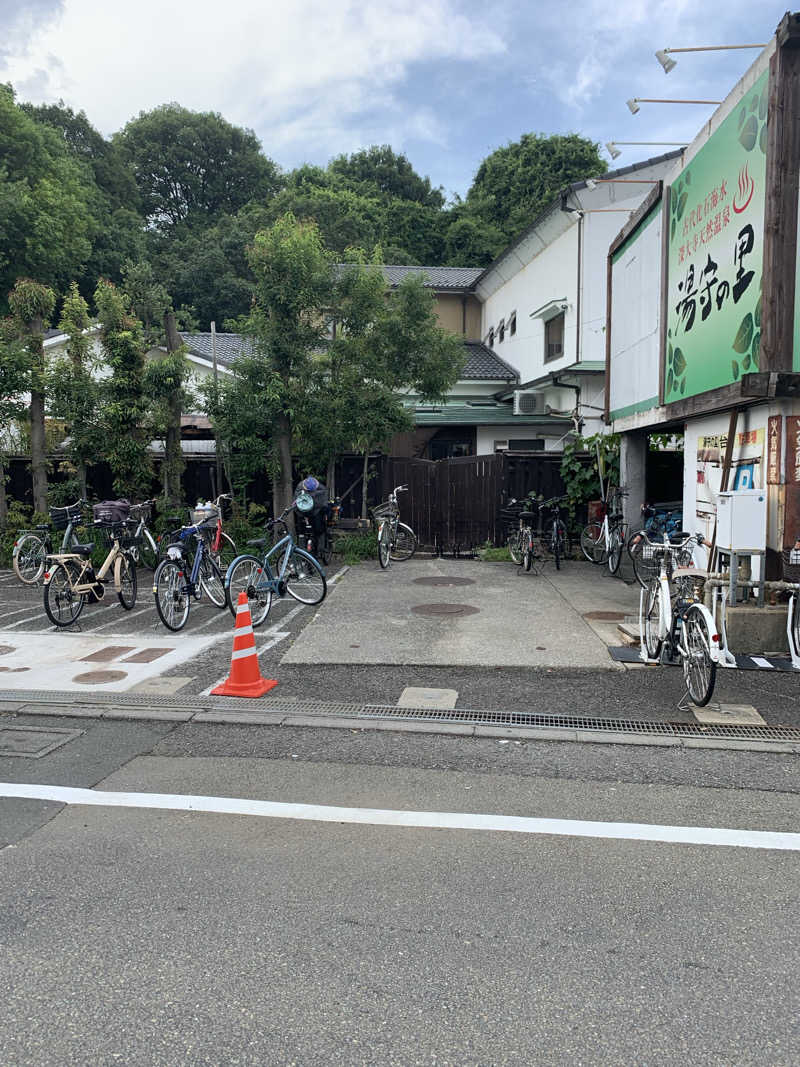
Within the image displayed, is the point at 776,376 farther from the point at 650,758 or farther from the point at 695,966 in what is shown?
the point at 695,966

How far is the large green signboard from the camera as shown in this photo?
25.4ft

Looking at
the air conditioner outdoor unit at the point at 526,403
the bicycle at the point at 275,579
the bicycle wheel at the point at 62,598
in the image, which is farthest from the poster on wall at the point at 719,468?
the air conditioner outdoor unit at the point at 526,403

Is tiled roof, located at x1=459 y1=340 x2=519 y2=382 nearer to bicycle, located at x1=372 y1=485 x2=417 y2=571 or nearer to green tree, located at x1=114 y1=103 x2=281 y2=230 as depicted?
bicycle, located at x1=372 y1=485 x2=417 y2=571

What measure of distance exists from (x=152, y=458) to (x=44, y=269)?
1553 cm

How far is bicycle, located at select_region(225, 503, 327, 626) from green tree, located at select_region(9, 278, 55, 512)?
22.3 ft

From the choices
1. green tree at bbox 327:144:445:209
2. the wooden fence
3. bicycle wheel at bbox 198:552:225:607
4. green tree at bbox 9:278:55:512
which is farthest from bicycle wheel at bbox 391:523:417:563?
green tree at bbox 327:144:445:209

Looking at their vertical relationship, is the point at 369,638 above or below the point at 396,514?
below

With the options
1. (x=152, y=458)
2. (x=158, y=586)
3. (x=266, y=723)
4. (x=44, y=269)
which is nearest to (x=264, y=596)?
(x=158, y=586)

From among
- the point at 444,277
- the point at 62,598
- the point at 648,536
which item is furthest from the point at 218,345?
the point at 62,598

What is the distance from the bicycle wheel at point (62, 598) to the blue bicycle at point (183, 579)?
1034 mm

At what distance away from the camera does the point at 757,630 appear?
760 centimetres

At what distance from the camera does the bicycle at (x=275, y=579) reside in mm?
9312

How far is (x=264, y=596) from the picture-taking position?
9414 mm

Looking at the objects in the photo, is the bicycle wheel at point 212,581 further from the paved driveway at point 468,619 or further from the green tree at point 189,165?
the green tree at point 189,165
